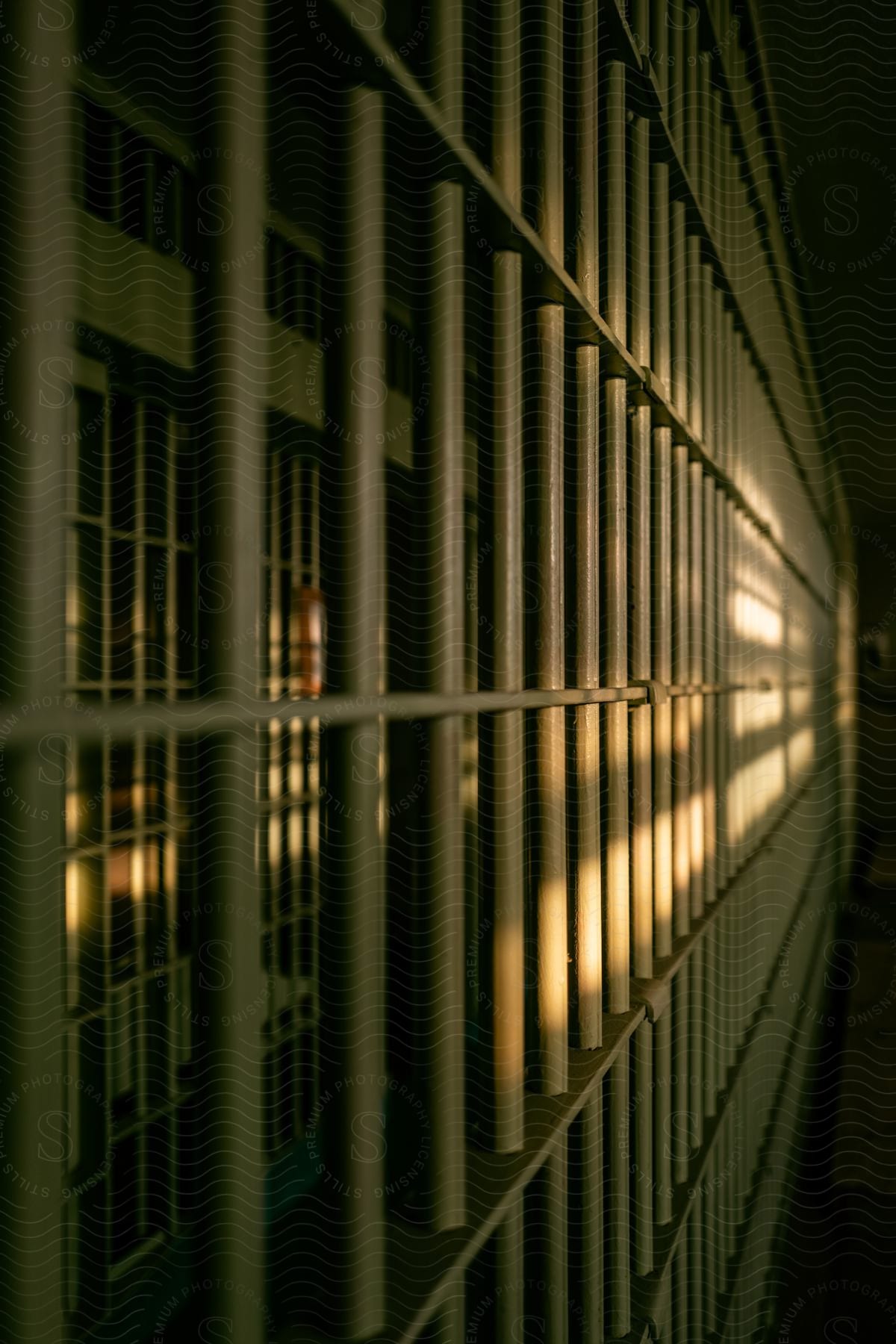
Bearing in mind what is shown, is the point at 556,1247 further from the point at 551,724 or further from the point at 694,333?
the point at 694,333

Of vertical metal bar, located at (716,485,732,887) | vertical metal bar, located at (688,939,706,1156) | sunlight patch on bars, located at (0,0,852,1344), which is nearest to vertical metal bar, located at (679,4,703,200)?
sunlight patch on bars, located at (0,0,852,1344)

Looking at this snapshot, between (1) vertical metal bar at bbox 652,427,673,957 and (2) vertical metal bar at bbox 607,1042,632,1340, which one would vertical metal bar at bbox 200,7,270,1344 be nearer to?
(2) vertical metal bar at bbox 607,1042,632,1340

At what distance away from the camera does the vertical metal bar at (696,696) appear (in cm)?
148

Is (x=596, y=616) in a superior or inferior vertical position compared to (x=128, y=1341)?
superior

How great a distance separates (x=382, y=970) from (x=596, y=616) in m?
0.49

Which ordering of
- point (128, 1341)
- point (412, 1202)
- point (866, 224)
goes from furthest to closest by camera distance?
point (866, 224), point (412, 1202), point (128, 1341)

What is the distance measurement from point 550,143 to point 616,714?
0.58 metres

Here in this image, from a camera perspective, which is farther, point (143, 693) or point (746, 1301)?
point (746, 1301)

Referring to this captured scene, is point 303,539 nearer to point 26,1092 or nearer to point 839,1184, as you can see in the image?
point 26,1092

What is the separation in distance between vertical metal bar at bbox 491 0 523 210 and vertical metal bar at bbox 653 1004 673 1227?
972 millimetres

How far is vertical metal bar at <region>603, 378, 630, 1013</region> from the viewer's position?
103 centimetres

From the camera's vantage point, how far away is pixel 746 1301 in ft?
5.16

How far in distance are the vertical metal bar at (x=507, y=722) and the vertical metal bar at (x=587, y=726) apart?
167mm

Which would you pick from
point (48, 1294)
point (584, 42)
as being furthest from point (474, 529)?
point (48, 1294)
